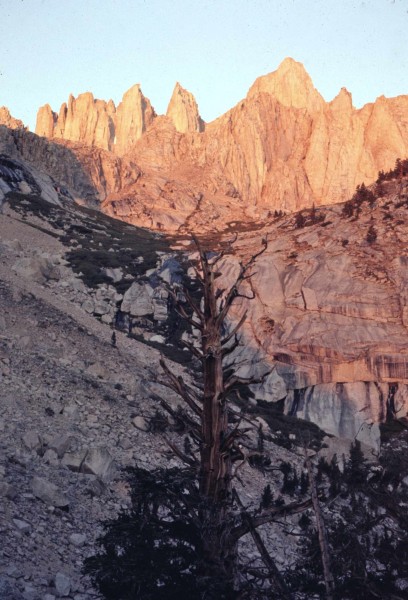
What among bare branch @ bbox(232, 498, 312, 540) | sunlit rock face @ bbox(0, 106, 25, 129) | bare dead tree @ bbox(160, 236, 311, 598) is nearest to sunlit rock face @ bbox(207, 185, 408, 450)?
bare dead tree @ bbox(160, 236, 311, 598)

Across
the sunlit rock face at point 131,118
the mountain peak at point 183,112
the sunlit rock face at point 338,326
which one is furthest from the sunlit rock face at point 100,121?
the sunlit rock face at point 338,326

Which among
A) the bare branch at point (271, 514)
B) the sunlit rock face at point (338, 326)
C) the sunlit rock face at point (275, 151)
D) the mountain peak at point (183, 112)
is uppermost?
the mountain peak at point (183, 112)

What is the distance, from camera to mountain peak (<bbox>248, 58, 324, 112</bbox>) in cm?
13900

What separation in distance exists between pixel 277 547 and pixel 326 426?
17925 mm

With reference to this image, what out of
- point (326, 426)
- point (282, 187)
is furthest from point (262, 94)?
point (326, 426)

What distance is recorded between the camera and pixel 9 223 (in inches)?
2237

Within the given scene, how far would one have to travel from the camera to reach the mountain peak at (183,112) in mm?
147500

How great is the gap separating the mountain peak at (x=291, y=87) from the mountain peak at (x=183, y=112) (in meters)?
16.0

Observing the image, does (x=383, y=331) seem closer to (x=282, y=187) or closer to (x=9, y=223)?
(x=9, y=223)

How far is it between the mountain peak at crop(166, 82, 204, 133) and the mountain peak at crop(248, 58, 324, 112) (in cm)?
1603

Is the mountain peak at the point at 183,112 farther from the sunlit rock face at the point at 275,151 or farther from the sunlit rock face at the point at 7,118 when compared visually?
the sunlit rock face at the point at 7,118

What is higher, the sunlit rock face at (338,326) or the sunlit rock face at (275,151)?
the sunlit rock face at (275,151)

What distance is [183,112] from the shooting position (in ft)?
489

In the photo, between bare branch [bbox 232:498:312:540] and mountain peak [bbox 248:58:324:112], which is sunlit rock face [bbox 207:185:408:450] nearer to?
bare branch [bbox 232:498:312:540]
